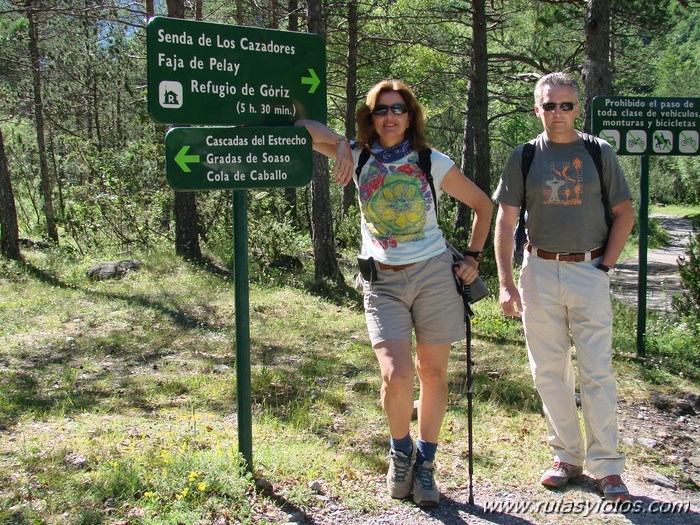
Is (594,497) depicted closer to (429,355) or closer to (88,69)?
(429,355)

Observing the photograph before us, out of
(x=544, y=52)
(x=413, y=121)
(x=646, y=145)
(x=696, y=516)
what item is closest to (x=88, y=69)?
(x=544, y=52)

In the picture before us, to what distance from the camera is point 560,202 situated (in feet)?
11.9

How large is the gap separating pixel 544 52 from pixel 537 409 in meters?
17.3

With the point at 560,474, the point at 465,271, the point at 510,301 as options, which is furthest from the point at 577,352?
the point at 465,271

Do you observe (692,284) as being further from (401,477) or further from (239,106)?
(239,106)

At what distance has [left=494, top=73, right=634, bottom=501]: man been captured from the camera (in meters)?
3.58

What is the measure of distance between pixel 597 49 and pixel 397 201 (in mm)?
5274

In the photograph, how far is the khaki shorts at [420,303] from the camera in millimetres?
3398

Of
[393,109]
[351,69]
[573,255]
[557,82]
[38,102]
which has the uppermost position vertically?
[351,69]

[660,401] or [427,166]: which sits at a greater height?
[427,166]

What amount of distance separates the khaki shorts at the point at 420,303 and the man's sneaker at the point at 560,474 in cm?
103

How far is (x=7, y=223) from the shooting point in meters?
12.5

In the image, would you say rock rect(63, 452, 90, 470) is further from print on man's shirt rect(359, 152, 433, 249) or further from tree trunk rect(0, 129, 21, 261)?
tree trunk rect(0, 129, 21, 261)

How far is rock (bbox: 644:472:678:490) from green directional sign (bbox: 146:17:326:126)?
2786 mm
